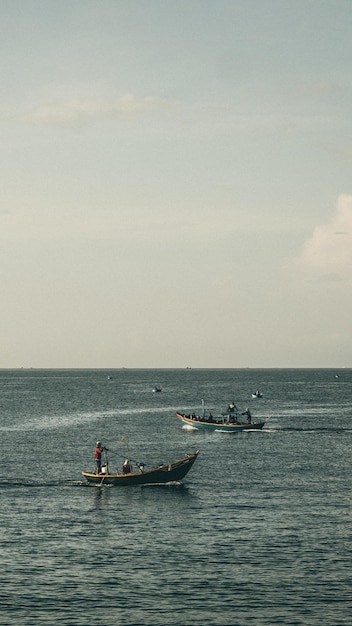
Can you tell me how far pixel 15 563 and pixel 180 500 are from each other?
23.0 meters

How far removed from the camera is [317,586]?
46.4 metres

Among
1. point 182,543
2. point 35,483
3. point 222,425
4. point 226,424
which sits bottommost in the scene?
point 182,543

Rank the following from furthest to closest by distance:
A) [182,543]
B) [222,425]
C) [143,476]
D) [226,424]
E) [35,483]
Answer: [222,425] < [226,424] < [35,483] < [143,476] < [182,543]

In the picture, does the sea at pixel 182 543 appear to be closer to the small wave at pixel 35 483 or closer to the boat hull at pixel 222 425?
the small wave at pixel 35 483

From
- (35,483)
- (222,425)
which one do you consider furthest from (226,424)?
(35,483)

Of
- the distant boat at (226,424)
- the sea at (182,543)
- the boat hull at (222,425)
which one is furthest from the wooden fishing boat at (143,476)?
the boat hull at (222,425)

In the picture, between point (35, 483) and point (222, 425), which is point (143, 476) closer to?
point (35, 483)

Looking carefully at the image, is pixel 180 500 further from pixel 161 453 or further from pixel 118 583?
pixel 161 453

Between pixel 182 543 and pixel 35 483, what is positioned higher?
pixel 35 483

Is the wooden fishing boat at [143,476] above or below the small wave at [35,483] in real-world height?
above

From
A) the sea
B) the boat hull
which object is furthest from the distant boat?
the sea

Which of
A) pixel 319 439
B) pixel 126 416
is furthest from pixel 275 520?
pixel 126 416

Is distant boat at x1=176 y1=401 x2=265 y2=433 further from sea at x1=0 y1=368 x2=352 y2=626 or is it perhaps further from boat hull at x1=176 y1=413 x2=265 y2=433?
sea at x1=0 y1=368 x2=352 y2=626

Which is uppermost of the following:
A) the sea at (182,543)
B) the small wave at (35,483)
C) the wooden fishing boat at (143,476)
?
the wooden fishing boat at (143,476)
